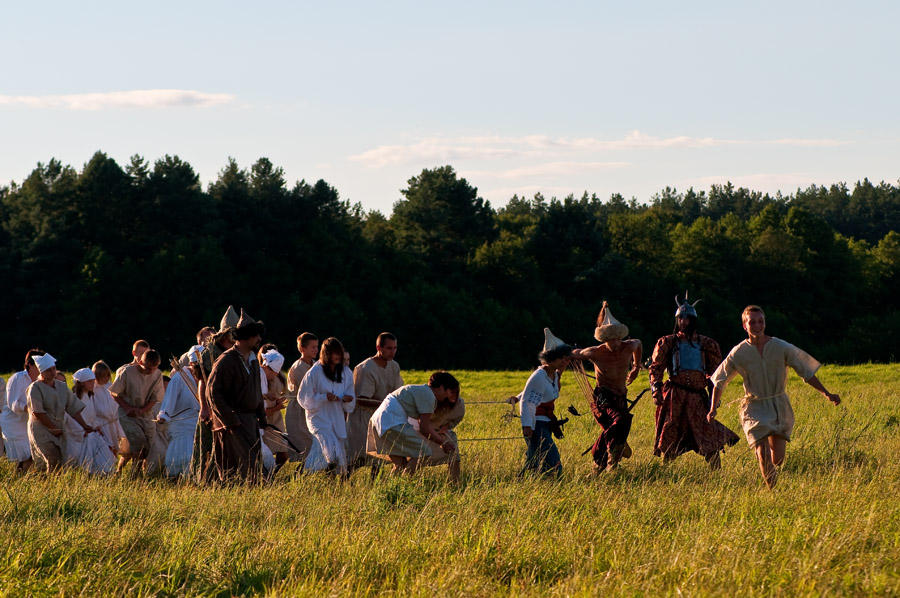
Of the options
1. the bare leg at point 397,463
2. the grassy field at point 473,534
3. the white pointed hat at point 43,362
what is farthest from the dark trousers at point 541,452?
the white pointed hat at point 43,362

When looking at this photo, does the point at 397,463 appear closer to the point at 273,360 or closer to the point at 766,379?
the point at 273,360

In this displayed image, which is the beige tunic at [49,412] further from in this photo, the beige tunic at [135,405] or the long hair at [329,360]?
the long hair at [329,360]

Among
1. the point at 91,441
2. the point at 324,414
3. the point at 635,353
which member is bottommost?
the point at 91,441

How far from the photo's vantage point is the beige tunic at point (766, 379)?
32.2ft

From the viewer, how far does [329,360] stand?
1091 centimetres

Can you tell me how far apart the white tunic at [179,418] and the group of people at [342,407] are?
0.02 meters

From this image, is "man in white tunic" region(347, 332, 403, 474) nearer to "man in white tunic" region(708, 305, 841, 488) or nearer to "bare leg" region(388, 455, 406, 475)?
"bare leg" region(388, 455, 406, 475)

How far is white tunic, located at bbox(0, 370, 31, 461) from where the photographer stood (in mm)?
12367

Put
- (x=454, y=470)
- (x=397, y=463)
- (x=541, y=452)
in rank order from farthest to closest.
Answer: (x=541, y=452) → (x=397, y=463) → (x=454, y=470)

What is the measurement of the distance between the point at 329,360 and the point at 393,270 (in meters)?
50.4

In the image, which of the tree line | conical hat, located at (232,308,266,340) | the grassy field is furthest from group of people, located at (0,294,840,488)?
the tree line

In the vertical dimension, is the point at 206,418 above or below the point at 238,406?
below

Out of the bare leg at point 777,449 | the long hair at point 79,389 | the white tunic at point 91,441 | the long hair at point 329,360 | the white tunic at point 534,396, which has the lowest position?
the white tunic at point 91,441

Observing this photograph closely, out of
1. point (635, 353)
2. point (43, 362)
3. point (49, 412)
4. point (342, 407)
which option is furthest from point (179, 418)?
point (635, 353)
